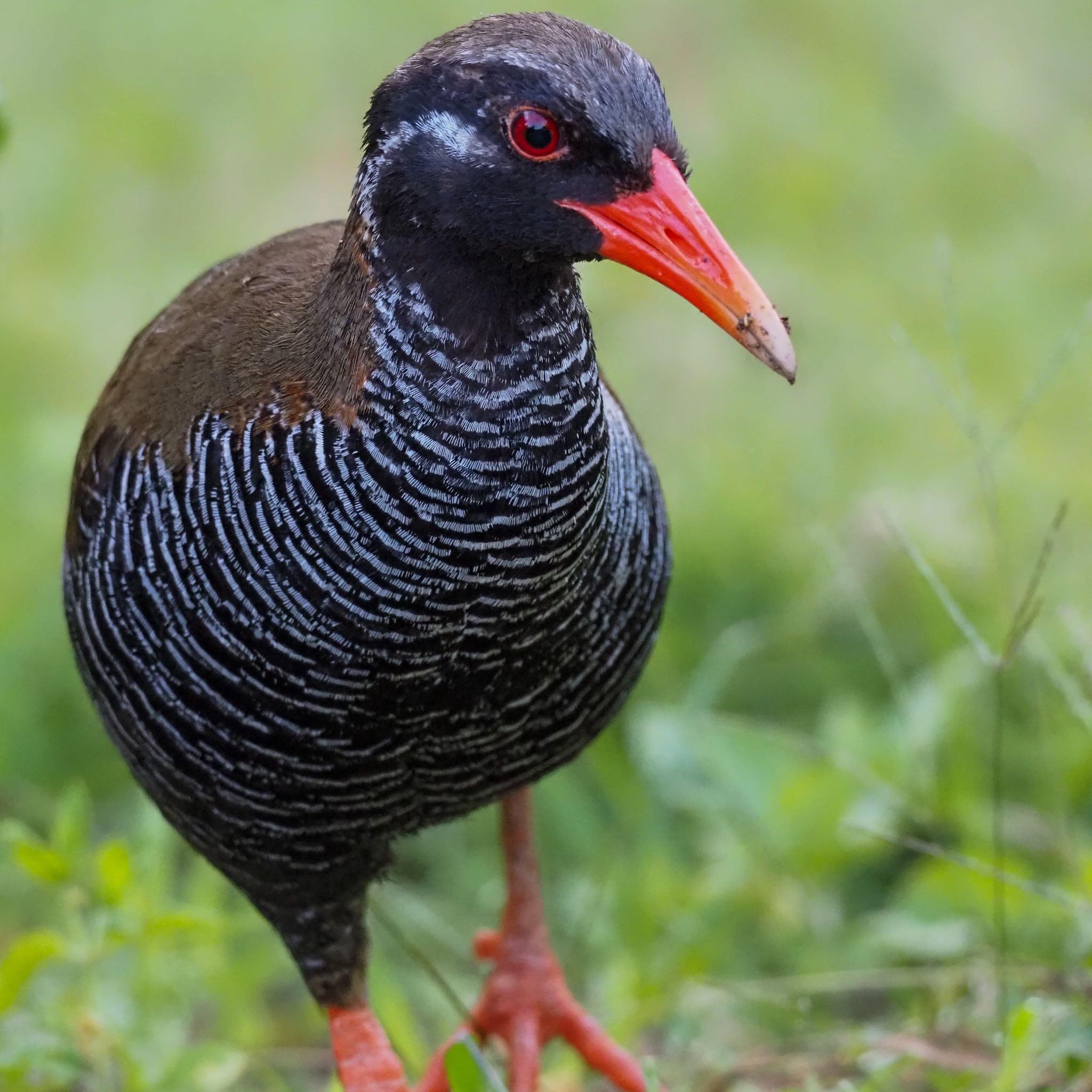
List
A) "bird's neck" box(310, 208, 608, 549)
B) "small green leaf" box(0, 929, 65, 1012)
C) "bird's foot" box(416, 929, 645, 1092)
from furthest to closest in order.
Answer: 1. "bird's foot" box(416, 929, 645, 1092)
2. "small green leaf" box(0, 929, 65, 1012)
3. "bird's neck" box(310, 208, 608, 549)

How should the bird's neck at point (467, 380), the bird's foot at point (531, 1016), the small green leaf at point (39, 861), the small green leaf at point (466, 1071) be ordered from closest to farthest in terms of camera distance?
the bird's neck at point (467, 380) → the small green leaf at point (466, 1071) → the small green leaf at point (39, 861) → the bird's foot at point (531, 1016)

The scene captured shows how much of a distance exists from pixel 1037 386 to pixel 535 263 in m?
1.03

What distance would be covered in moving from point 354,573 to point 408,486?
148 millimetres

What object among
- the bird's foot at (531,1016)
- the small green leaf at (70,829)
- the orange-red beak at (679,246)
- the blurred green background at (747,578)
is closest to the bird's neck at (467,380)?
the orange-red beak at (679,246)

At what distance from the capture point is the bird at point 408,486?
87.2 inches

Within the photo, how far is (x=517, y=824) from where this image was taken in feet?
11.3

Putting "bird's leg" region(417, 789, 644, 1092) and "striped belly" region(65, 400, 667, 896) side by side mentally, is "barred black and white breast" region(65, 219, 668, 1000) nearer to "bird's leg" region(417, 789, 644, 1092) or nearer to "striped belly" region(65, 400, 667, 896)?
"striped belly" region(65, 400, 667, 896)

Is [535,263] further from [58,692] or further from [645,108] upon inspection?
[58,692]

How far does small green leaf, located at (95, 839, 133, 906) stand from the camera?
116 inches

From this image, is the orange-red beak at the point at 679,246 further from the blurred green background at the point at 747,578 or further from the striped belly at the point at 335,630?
the blurred green background at the point at 747,578

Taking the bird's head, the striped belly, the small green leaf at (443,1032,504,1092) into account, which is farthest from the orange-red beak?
the small green leaf at (443,1032,504,1092)

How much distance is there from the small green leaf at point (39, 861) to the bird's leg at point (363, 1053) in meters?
0.55

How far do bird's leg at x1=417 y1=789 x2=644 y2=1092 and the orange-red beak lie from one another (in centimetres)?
143

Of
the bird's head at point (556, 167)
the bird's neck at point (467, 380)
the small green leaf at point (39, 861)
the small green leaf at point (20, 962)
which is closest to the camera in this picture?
the bird's head at point (556, 167)
